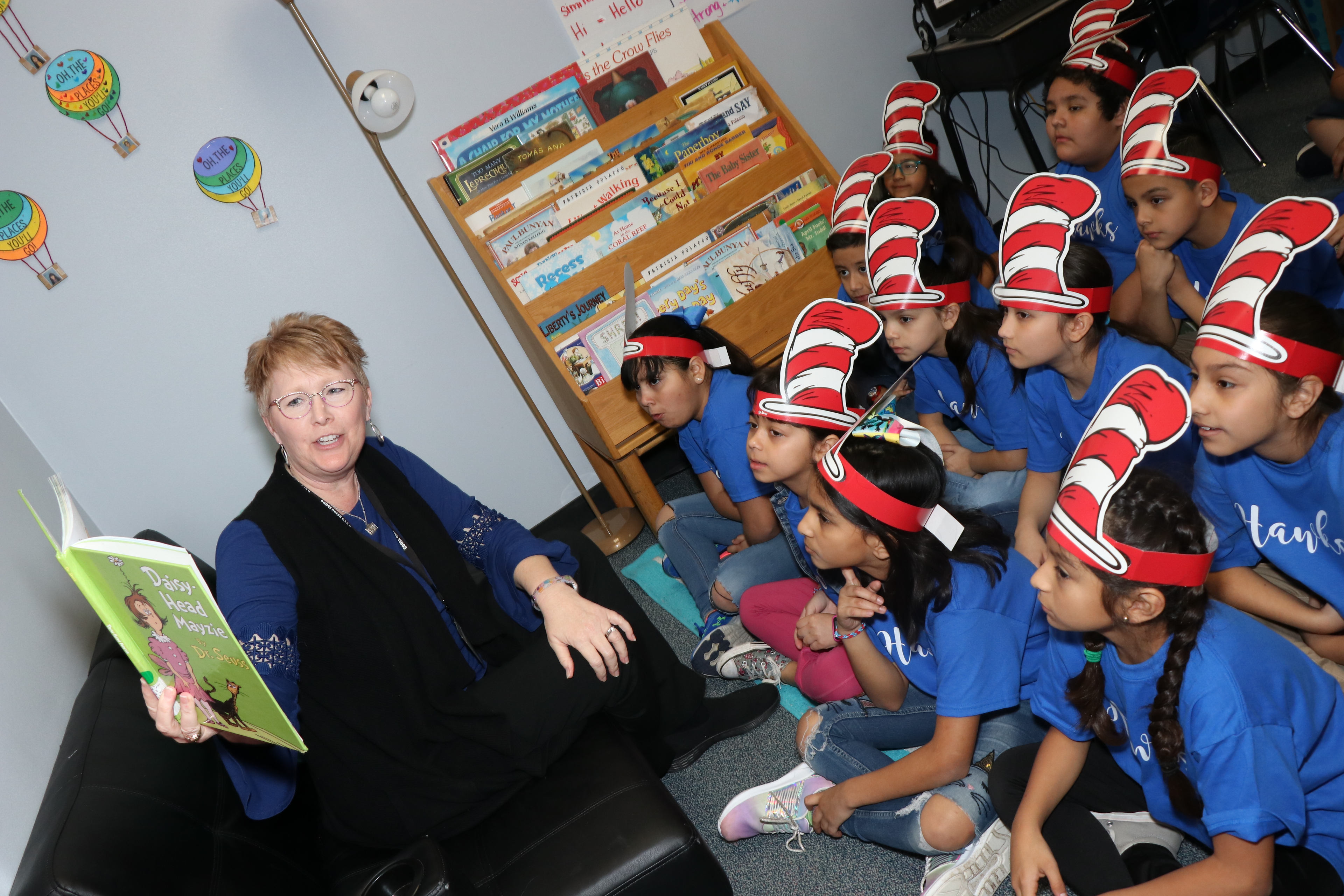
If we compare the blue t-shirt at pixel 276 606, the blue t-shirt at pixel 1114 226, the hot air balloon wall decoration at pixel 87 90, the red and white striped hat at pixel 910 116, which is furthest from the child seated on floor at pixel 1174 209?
the hot air balloon wall decoration at pixel 87 90

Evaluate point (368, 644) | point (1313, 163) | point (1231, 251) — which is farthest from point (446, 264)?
point (1313, 163)

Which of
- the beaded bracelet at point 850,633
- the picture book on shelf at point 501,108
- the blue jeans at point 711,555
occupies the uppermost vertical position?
the picture book on shelf at point 501,108

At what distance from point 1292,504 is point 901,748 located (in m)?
0.89

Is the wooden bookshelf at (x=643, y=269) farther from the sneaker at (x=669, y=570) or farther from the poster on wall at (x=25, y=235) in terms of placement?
the poster on wall at (x=25, y=235)

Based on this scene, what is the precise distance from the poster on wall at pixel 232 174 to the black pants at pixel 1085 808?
8.27ft

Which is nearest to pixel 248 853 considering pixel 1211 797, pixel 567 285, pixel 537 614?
pixel 537 614

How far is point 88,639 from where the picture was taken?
2.05 m

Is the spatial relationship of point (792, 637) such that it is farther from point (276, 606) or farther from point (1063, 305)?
point (276, 606)

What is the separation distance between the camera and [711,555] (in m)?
2.71

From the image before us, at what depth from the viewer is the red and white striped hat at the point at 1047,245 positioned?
1.95 metres

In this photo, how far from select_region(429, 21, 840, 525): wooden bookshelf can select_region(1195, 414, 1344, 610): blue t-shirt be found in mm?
1474

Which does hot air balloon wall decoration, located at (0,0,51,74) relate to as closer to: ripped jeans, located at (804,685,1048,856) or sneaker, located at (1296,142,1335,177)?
ripped jeans, located at (804,685,1048,856)

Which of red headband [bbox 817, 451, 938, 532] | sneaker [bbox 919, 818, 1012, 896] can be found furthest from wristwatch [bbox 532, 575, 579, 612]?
sneaker [bbox 919, 818, 1012, 896]

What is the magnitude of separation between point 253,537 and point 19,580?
1.71 feet
